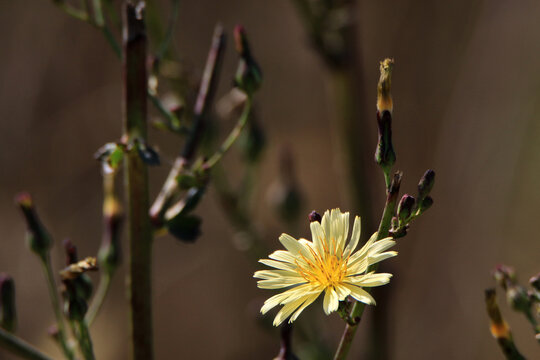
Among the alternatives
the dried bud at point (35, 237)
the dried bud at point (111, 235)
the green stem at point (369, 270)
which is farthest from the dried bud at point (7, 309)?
the green stem at point (369, 270)

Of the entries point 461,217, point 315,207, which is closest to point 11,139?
point 315,207

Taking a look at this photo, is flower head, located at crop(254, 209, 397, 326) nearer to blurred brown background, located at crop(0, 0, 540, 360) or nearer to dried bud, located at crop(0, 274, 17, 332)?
dried bud, located at crop(0, 274, 17, 332)

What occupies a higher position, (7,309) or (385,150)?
(385,150)

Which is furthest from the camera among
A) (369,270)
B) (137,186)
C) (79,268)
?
(137,186)

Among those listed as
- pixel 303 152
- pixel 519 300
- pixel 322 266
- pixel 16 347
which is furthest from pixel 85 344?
pixel 303 152

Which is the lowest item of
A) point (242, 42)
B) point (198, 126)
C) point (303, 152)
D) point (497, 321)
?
point (497, 321)

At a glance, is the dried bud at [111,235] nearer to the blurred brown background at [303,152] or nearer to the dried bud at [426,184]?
the dried bud at [426,184]

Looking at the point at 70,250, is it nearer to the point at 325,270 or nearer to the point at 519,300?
the point at 325,270
